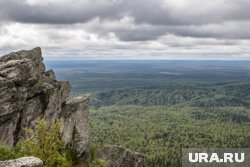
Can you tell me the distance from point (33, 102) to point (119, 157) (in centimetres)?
2793

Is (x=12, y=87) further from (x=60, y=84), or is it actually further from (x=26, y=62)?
(x=60, y=84)

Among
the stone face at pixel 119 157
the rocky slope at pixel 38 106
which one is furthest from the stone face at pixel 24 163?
the stone face at pixel 119 157

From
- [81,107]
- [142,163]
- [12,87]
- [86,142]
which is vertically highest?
[12,87]

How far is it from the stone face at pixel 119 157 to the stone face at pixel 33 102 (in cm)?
619

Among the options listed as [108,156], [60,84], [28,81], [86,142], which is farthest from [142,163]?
[28,81]

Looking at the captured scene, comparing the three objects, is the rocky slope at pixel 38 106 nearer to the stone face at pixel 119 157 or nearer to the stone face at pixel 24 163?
the stone face at pixel 119 157

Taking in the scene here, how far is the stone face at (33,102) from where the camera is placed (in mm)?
83875

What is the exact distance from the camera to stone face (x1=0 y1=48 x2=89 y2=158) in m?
83.9

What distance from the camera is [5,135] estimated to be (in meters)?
83.9

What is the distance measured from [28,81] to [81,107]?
21152mm

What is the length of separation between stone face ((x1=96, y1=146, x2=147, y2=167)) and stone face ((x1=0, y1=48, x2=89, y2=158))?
619 cm

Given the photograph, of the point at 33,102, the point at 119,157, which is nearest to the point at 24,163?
the point at 33,102

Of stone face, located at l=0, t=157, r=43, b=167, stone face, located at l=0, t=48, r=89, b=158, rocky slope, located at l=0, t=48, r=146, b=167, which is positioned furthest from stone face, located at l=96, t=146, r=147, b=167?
stone face, located at l=0, t=157, r=43, b=167

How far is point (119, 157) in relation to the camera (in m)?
106
